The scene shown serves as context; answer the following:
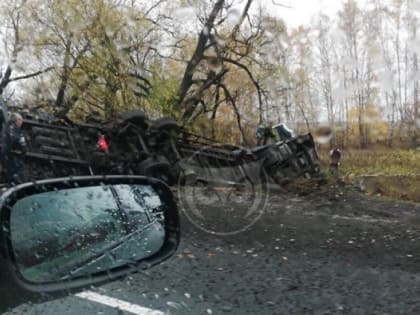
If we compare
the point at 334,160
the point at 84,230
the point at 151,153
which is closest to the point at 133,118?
the point at 151,153

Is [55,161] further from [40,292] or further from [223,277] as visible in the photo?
[40,292]

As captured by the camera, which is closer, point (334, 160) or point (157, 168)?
point (157, 168)

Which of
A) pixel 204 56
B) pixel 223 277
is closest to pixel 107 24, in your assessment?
pixel 204 56

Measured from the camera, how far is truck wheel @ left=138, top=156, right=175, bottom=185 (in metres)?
9.95

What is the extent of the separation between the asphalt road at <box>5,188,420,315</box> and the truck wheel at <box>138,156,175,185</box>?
60.9 inches

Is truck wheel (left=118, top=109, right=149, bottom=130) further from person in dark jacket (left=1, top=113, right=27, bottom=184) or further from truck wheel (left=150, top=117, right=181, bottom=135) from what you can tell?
person in dark jacket (left=1, top=113, right=27, bottom=184)

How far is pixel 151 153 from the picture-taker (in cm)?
1031

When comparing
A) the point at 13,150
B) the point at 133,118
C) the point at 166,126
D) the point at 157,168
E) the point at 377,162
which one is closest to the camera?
the point at 13,150

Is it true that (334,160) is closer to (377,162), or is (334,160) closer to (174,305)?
(377,162)

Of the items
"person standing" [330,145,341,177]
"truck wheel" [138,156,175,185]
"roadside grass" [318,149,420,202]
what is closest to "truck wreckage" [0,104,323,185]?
"truck wheel" [138,156,175,185]

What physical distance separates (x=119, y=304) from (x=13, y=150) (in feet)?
19.1

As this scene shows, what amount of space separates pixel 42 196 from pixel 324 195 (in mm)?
8929

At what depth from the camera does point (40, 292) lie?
1735mm

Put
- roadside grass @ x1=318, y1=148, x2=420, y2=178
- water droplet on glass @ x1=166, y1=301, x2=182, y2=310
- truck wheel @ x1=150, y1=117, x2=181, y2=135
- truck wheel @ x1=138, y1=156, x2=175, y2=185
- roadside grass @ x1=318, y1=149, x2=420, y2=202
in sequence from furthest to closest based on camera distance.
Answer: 1. roadside grass @ x1=318, y1=148, x2=420, y2=178
2. roadside grass @ x1=318, y1=149, x2=420, y2=202
3. truck wheel @ x1=150, y1=117, x2=181, y2=135
4. truck wheel @ x1=138, y1=156, x2=175, y2=185
5. water droplet on glass @ x1=166, y1=301, x2=182, y2=310
